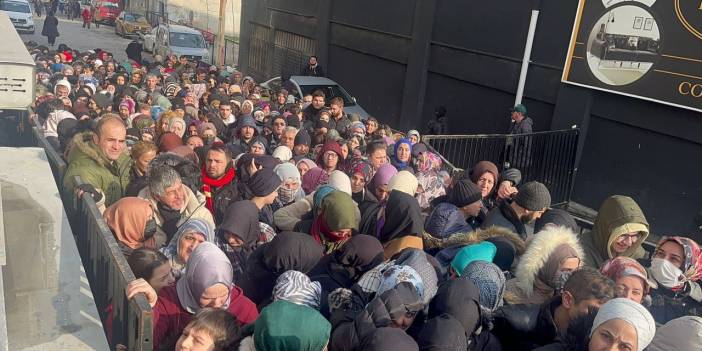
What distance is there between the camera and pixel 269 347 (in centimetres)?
255

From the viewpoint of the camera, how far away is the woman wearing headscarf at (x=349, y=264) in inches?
148

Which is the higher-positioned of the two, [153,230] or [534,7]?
[534,7]

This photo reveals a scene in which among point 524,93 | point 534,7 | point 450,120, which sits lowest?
point 450,120

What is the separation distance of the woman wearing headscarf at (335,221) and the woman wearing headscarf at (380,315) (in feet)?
3.10

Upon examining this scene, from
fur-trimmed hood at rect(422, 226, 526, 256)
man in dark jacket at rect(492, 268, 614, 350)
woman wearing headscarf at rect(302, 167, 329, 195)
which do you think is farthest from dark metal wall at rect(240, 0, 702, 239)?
man in dark jacket at rect(492, 268, 614, 350)

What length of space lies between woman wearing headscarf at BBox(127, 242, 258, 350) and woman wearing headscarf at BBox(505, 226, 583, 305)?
5.52 feet

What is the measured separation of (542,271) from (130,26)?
36490 mm

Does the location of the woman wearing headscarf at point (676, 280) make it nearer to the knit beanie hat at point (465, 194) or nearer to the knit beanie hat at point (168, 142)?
the knit beanie hat at point (465, 194)

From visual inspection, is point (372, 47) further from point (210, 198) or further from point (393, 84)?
point (210, 198)

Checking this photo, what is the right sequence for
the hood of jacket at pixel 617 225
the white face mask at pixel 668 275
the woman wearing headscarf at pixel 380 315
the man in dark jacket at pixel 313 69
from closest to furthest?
the woman wearing headscarf at pixel 380 315 < the white face mask at pixel 668 275 < the hood of jacket at pixel 617 225 < the man in dark jacket at pixel 313 69

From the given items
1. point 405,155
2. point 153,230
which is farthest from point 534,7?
point 153,230

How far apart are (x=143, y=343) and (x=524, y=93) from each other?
33.4ft

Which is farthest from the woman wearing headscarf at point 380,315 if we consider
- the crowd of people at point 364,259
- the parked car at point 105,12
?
the parked car at point 105,12

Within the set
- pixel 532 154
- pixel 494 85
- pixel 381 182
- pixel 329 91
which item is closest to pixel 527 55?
pixel 494 85
